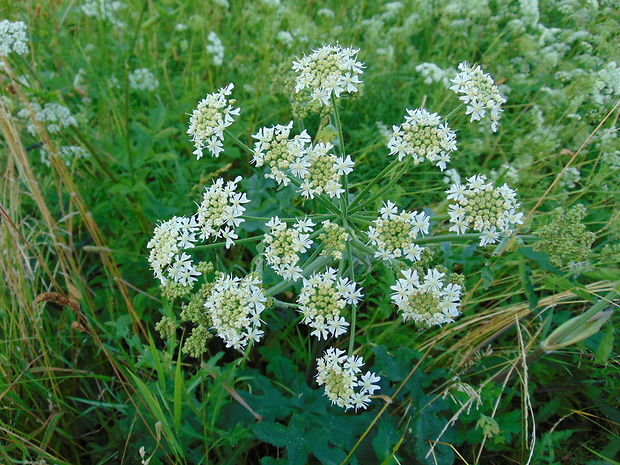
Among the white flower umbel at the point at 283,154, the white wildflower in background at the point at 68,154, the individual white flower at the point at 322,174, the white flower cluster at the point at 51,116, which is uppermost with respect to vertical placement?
the white flower cluster at the point at 51,116

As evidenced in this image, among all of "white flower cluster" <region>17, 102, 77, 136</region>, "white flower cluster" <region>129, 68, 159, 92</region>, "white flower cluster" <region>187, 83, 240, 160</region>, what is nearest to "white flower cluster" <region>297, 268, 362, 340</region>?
"white flower cluster" <region>187, 83, 240, 160</region>

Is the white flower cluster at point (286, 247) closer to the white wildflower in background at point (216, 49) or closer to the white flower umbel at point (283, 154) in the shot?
the white flower umbel at point (283, 154)

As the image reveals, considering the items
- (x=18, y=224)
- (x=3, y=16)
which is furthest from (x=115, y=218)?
(x=3, y=16)

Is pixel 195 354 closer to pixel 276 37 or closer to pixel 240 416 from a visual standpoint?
pixel 240 416

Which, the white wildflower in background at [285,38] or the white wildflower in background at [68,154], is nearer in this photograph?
the white wildflower in background at [68,154]

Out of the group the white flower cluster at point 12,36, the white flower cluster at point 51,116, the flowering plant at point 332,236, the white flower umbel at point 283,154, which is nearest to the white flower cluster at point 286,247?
the flowering plant at point 332,236

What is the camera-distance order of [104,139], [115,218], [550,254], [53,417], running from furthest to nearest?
1. [104,139]
2. [115,218]
3. [53,417]
4. [550,254]
